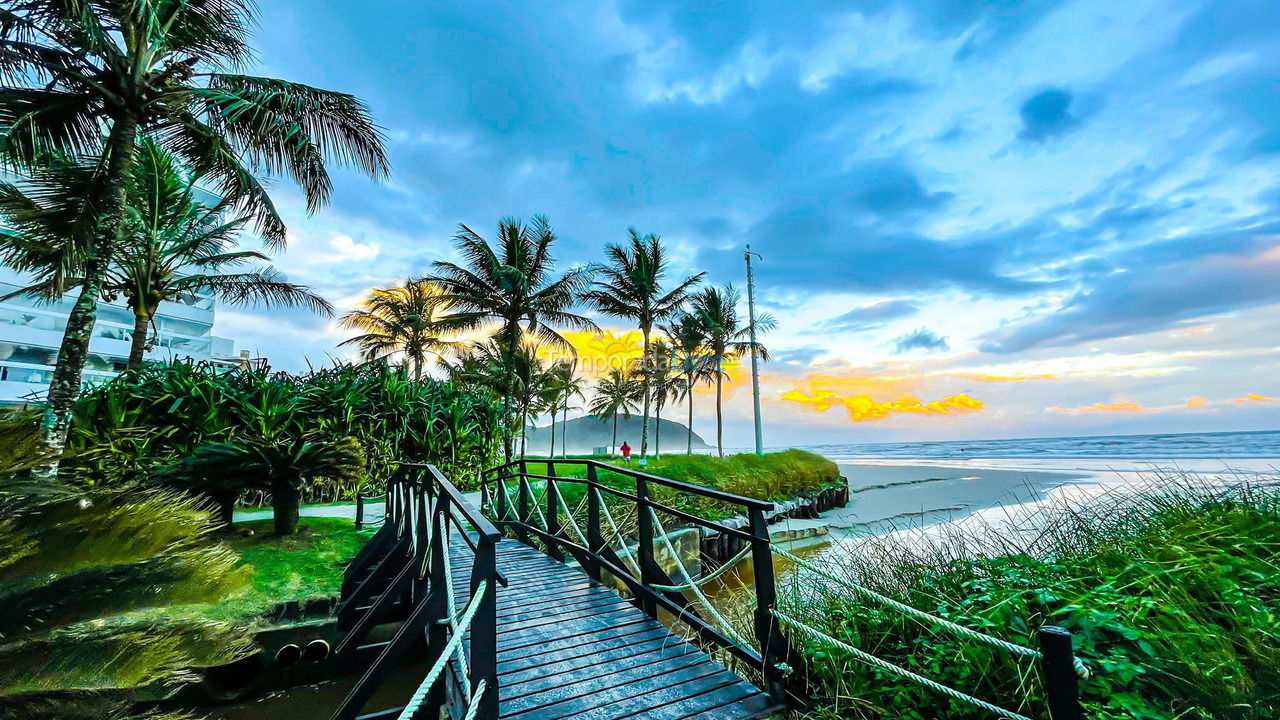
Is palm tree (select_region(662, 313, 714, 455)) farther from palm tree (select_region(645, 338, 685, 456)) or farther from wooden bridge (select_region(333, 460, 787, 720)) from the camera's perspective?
wooden bridge (select_region(333, 460, 787, 720))

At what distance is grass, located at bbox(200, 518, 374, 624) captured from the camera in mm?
4941

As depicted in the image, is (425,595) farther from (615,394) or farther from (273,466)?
(615,394)

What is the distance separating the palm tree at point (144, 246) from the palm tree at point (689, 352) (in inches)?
642

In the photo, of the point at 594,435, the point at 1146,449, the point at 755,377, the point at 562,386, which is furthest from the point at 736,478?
the point at 594,435

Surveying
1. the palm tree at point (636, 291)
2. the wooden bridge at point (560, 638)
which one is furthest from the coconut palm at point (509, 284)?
the wooden bridge at point (560, 638)

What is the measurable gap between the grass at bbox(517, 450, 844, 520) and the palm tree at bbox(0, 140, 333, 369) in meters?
9.93

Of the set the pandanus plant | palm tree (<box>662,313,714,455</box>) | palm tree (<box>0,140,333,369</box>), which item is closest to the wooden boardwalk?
the pandanus plant

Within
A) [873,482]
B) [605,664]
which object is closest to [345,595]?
[605,664]

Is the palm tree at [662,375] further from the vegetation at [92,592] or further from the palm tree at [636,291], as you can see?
the vegetation at [92,592]

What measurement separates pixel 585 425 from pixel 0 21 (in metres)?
85.2

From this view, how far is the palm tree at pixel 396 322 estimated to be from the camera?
27.7 m

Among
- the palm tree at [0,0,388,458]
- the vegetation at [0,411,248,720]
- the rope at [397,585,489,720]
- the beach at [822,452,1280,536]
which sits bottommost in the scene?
the beach at [822,452,1280,536]

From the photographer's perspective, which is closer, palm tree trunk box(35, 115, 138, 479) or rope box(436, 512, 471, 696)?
rope box(436, 512, 471, 696)

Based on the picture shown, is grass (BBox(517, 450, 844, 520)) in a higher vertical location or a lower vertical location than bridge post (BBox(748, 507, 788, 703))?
lower
